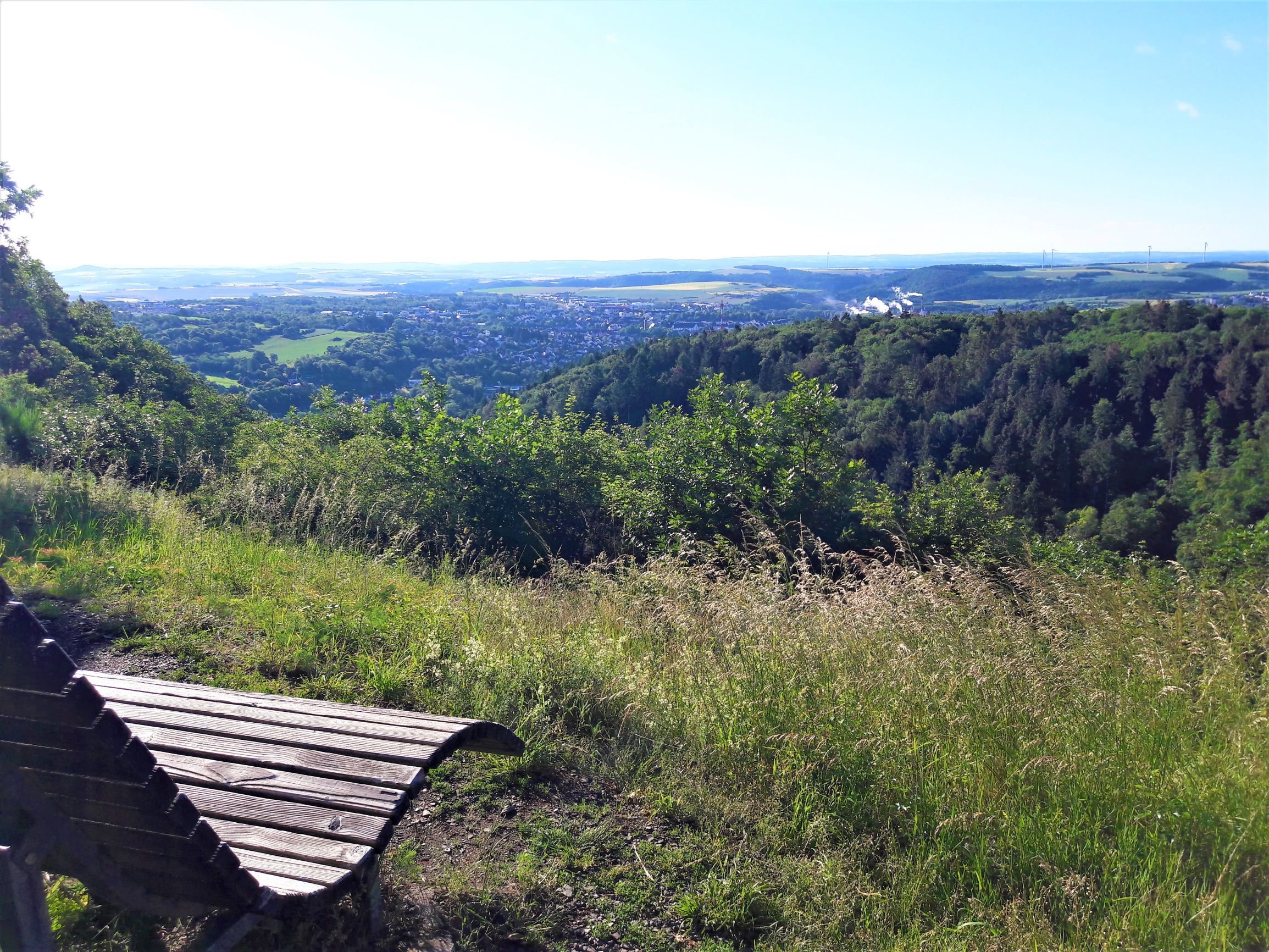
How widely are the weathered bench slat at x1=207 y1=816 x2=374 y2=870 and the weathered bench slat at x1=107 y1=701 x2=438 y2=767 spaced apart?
13.7 inches

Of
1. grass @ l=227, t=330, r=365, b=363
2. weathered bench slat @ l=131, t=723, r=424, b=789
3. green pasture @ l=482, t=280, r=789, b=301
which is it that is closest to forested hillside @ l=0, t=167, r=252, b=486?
weathered bench slat @ l=131, t=723, r=424, b=789

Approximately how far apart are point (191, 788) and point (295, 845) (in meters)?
0.46

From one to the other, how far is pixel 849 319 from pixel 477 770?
7043cm

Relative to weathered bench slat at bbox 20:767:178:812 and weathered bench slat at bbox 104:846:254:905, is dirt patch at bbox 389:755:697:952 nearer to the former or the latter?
weathered bench slat at bbox 104:846:254:905

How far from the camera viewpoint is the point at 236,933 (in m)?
1.77

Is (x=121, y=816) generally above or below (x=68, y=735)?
below

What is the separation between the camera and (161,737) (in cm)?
249

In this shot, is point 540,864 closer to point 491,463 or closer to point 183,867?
point 183,867

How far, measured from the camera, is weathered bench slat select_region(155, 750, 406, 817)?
7.11ft

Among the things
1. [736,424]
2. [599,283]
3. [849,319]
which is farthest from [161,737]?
[599,283]

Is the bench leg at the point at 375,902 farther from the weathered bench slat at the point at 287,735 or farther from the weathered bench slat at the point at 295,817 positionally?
the weathered bench slat at the point at 287,735

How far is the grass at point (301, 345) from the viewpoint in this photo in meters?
42.0

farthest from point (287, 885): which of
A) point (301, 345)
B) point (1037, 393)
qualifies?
point (1037, 393)

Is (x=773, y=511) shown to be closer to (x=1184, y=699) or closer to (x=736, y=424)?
(x=736, y=424)
